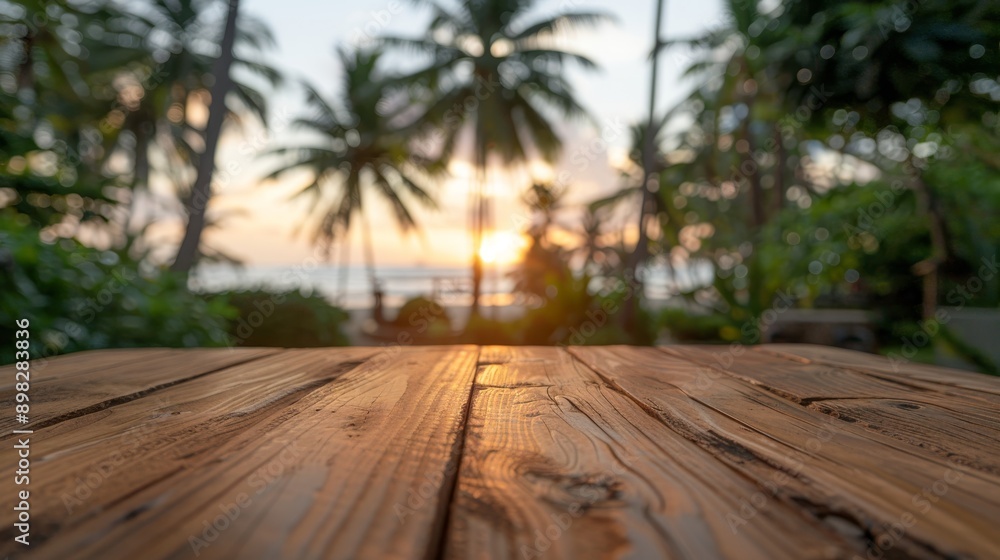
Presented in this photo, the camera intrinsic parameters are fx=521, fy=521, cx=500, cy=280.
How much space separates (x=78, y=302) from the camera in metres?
2.22

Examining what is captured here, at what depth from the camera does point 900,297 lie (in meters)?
8.02

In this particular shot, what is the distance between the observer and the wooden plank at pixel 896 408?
522 millimetres

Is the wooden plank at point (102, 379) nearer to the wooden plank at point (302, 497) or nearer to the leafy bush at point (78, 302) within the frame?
the wooden plank at point (302, 497)

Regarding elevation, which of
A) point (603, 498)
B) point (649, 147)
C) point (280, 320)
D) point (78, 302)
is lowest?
point (280, 320)

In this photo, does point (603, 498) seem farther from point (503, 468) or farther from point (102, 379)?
point (102, 379)

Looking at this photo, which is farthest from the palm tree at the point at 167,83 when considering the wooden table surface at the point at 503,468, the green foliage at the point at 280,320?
the wooden table surface at the point at 503,468

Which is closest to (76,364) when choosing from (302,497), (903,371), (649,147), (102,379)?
(102,379)

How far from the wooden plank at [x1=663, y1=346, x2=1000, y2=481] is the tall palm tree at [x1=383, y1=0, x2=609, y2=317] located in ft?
33.6

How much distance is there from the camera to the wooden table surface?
33 cm

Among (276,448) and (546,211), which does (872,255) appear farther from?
(546,211)

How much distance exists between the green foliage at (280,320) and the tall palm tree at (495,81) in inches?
212

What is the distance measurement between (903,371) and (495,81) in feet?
37.9

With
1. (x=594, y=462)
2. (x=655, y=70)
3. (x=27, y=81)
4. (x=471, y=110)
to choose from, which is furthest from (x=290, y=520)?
(x=471, y=110)

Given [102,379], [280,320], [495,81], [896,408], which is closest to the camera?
[896,408]
